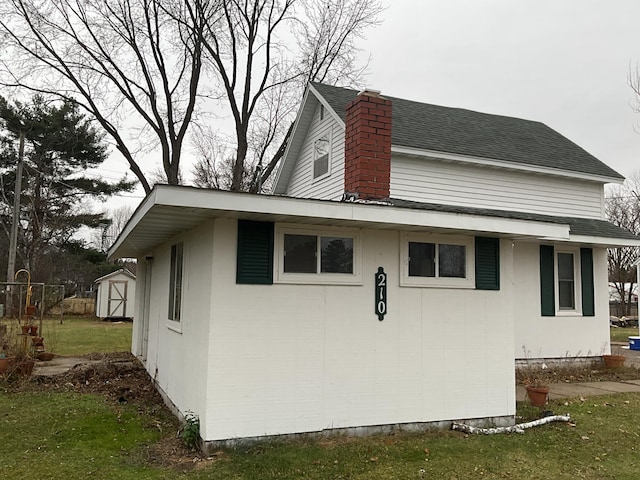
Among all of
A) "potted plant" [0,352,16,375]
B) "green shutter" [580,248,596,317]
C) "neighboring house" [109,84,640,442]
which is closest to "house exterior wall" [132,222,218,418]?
"neighboring house" [109,84,640,442]

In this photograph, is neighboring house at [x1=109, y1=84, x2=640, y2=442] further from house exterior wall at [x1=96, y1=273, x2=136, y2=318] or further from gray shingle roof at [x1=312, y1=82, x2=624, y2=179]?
house exterior wall at [x1=96, y1=273, x2=136, y2=318]

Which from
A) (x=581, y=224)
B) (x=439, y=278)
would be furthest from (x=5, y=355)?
(x=581, y=224)

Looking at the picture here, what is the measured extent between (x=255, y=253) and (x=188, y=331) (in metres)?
1.40

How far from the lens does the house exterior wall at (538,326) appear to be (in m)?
9.95

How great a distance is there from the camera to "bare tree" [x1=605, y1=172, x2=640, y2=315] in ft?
98.2

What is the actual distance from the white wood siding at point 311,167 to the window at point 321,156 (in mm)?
127

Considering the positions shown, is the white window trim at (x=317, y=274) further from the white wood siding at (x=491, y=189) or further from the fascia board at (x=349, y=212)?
the white wood siding at (x=491, y=189)

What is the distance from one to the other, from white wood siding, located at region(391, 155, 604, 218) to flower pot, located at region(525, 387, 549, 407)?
4.17 m

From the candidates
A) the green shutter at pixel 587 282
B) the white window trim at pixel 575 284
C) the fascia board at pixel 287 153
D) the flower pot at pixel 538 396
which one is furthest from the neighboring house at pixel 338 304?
the fascia board at pixel 287 153

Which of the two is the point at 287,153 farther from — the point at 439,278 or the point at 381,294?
the point at 381,294

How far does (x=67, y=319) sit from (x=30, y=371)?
17885 mm

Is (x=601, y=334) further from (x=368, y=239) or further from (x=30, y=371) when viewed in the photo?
(x=30, y=371)

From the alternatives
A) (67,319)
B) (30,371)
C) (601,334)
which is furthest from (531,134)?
(67,319)

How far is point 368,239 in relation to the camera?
18.4 ft
